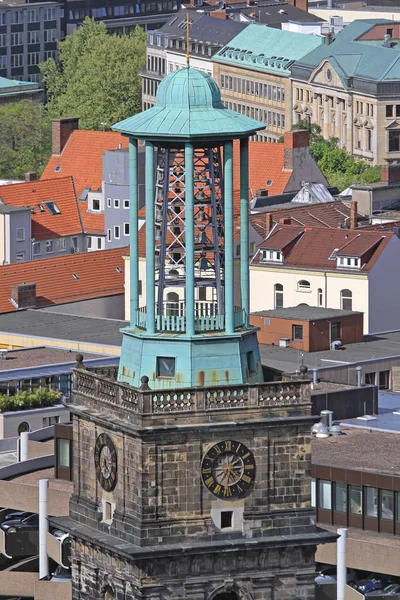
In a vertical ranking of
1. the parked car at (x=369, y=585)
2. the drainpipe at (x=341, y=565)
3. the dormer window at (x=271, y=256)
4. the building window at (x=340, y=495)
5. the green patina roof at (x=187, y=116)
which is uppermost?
the green patina roof at (x=187, y=116)

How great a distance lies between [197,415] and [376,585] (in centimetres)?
3405

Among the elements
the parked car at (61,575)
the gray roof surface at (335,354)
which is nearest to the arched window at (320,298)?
the gray roof surface at (335,354)

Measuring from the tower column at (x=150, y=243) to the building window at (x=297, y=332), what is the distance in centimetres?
8458

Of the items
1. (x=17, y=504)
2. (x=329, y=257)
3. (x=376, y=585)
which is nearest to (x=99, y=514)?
(x=376, y=585)

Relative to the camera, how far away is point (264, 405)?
255 ft

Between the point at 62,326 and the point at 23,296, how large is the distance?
1783 cm

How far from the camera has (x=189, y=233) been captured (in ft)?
254

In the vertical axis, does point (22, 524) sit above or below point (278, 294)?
above

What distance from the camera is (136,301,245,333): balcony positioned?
3086 inches

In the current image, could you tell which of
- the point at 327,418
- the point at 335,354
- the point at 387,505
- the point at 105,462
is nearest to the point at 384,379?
the point at 335,354

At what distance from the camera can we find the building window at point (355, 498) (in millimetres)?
112625

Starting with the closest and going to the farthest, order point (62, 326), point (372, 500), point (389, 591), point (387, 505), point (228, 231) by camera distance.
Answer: point (228, 231)
point (389, 591)
point (387, 505)
point (372, 500)
point (62, 326)

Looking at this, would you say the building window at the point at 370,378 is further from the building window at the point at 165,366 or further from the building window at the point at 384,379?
the building window at the point at 165,366

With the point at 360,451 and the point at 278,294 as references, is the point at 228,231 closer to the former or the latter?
the point at 360,451
